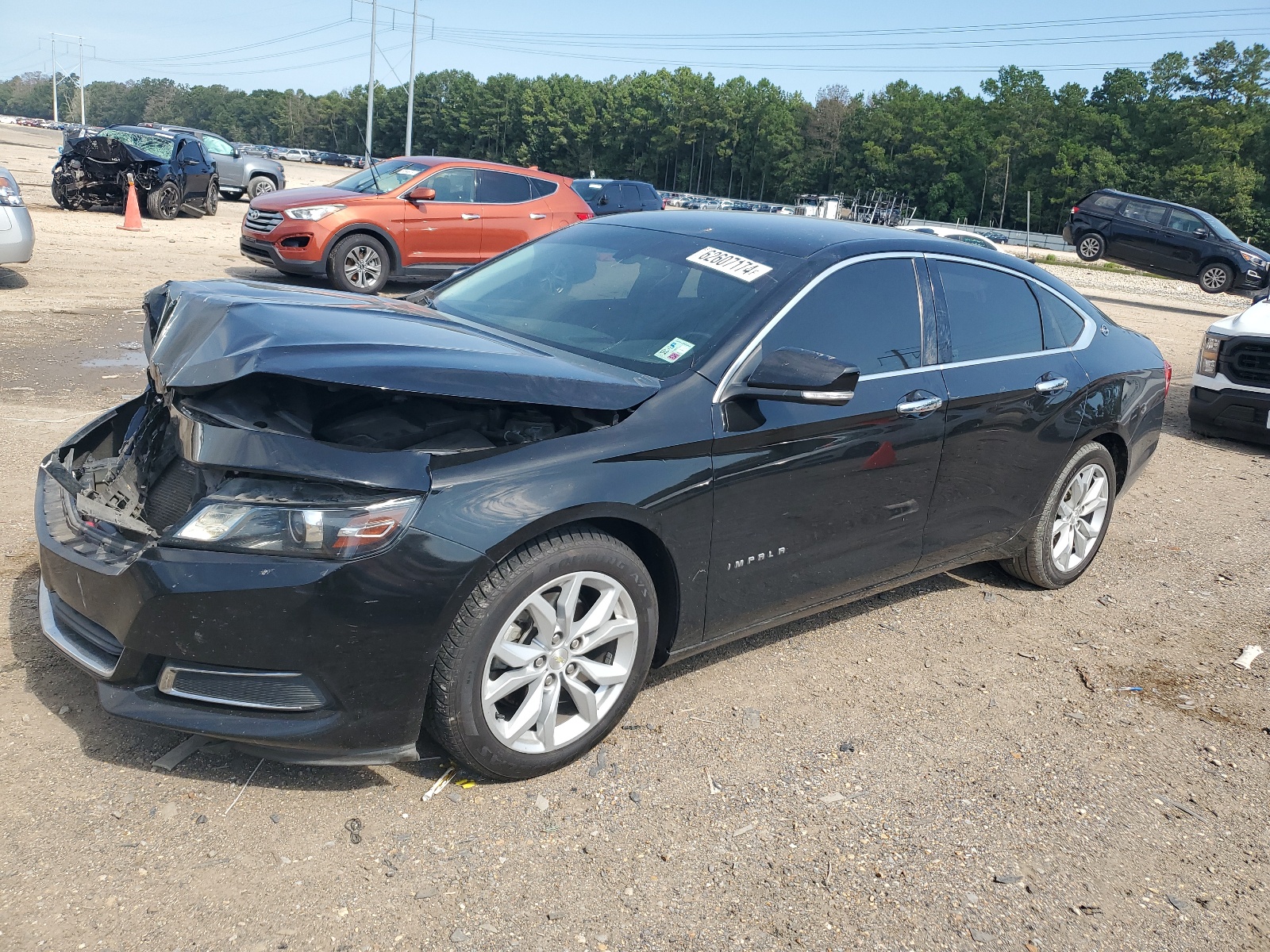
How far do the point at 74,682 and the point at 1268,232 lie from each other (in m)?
77.3

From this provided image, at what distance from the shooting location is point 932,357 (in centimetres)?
409

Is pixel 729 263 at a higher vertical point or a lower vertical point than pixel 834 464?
higher

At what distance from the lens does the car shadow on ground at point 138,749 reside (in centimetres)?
298

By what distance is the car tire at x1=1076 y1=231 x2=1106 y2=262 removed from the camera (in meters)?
24.9

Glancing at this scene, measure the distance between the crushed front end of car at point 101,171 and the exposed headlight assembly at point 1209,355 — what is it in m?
17.9

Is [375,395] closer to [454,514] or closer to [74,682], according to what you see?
[454,514]

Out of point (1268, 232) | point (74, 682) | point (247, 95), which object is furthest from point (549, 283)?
point (247, 95)

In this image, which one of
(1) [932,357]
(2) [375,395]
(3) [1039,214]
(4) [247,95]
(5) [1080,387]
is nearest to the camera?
(2) [375,395]

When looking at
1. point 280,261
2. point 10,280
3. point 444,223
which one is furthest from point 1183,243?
point 10,280

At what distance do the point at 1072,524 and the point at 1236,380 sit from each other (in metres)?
4.73

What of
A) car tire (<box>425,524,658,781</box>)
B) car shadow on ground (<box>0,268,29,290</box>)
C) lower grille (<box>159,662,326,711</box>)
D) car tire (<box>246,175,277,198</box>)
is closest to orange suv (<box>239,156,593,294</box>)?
car shadow on ground (<box>0,268,29,290</box>)

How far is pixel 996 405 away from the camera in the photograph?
4.29 metres

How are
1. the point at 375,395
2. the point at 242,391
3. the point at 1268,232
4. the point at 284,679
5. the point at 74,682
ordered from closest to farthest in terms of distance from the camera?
the point at 284,679 → the point at 242,391 → the point at 375,395 → the point at 74,682 → the point at 1268,232

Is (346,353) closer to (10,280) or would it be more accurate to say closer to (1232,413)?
(1232,413)
